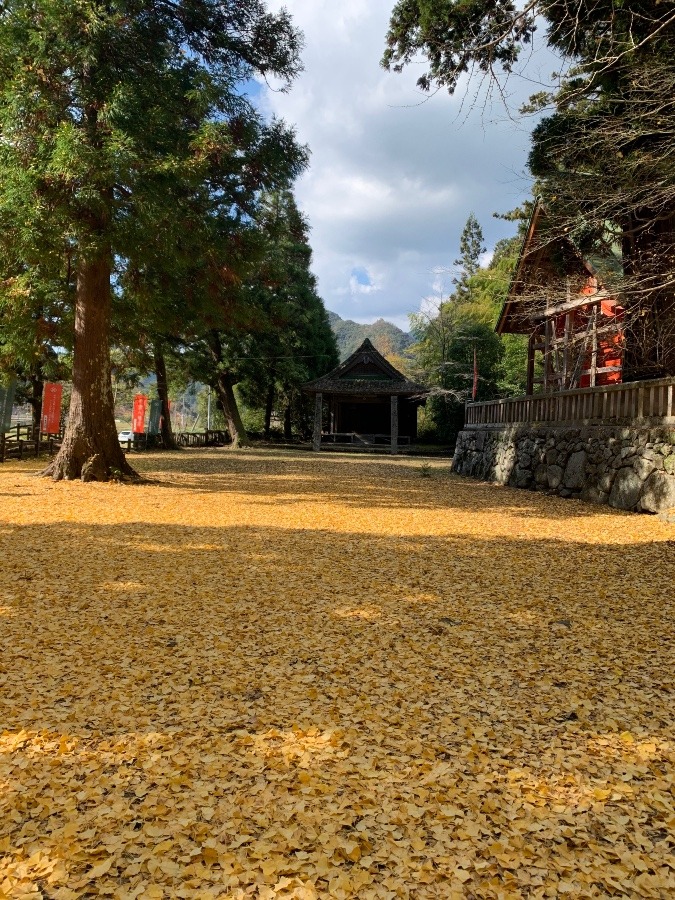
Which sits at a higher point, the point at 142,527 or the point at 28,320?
the point at 28,320

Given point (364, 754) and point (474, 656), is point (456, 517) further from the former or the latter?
point (364, 754)

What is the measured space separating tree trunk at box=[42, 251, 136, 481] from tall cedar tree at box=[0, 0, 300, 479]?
0.03 metres

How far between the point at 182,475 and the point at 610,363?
1224 cm

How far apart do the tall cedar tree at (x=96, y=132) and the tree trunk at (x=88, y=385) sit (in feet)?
0.09

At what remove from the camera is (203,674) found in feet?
10.9

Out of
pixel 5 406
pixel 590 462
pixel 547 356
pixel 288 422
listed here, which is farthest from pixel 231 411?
pixel 590 462

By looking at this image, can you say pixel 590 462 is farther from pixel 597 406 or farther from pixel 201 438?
pixel 201 438

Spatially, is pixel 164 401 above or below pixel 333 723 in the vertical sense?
above

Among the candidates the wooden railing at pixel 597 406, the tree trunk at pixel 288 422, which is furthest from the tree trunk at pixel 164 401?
the wooden railing at pixel 597 406

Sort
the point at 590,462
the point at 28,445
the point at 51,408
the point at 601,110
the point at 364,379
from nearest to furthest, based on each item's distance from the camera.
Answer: the point at 601,110 < the point at 590,462 < the point at 28,445 < the point at 51,408 < the point at 364,379

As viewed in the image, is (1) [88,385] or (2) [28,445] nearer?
(1) [88,385]

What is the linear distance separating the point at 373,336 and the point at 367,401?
64059mm

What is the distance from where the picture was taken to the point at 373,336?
3666 inches

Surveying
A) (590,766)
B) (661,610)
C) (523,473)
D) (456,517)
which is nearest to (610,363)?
(523,473)
